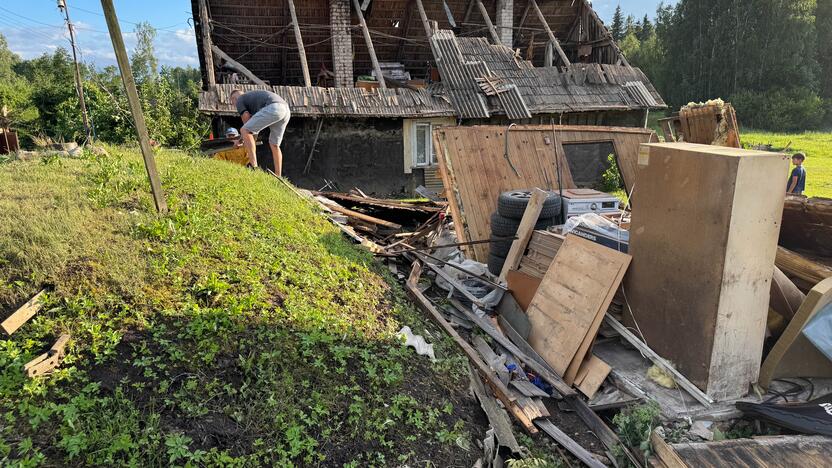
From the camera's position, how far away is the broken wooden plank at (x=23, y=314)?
3006mm

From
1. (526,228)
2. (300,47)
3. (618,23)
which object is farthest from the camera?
(618,23)

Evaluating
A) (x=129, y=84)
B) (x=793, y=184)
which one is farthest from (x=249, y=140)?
(x=793, y=184)

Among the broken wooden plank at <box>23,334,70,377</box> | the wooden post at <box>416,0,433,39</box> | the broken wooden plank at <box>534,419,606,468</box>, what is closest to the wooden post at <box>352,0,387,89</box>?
the wooden post at <box>416,0,433,39</box>

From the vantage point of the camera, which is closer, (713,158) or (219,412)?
(219,412)

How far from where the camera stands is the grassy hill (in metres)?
2.67

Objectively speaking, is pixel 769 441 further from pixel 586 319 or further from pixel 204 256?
pixel 204 256

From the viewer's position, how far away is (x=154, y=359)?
3.06m

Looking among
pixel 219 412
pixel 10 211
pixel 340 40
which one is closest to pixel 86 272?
pixel 10 211

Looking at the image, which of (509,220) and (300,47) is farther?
(300,47)

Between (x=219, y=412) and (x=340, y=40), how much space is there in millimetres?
13079

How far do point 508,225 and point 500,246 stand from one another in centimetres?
29

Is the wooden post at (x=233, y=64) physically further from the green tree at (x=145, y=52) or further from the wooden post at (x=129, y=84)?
the green tree at (x=145, y=52)

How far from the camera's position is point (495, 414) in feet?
12.5

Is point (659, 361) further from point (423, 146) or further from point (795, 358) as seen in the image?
point (423, 146)
